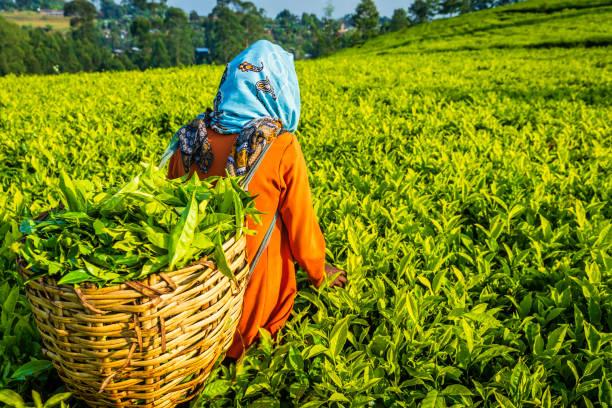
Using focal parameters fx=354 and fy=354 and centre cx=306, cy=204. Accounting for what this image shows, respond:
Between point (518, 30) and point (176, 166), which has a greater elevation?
point (518, 30)

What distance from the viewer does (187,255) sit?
108 centimetres

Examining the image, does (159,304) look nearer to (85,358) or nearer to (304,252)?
(85,358)

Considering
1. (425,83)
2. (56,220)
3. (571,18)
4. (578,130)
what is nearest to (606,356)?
(56,220)

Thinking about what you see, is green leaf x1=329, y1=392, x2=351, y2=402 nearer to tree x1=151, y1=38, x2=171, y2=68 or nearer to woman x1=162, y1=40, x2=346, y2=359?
woman x1=162, y1=40, x2=346, y2=359

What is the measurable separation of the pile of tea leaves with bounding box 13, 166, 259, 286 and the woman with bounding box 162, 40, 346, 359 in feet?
1.17

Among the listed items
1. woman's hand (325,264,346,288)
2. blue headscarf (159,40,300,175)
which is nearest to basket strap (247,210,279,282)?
blue headscarf (159,40,300,175)

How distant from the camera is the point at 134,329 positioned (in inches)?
39.4

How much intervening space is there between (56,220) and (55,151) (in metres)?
3.12

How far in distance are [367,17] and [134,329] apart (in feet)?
212

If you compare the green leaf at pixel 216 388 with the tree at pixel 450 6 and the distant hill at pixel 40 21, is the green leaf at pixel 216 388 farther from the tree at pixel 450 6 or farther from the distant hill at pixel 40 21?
the distant hill at pixel 40 21

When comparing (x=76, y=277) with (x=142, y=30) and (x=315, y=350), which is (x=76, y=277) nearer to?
(x=315, y=350)

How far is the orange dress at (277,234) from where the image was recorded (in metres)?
1.67

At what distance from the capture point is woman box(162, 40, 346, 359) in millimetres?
1652

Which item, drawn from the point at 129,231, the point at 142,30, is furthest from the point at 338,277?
the point at 142,30
